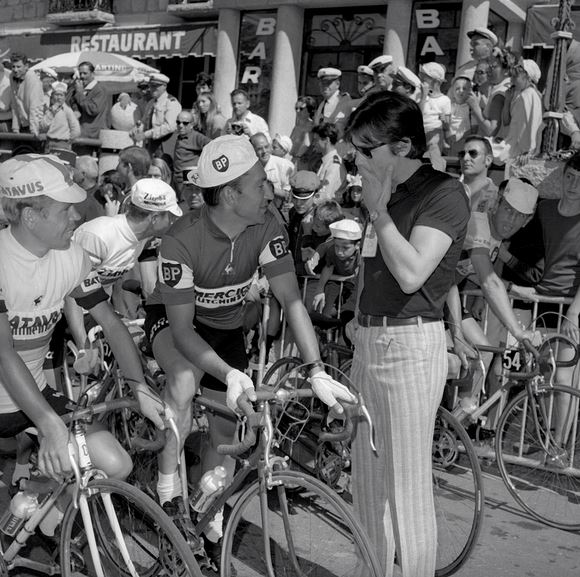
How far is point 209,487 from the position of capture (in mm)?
3719

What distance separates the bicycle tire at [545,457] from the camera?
540 centimetres

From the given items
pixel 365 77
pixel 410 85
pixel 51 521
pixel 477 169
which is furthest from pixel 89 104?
pixel 51 521

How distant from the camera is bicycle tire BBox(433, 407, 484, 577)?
4.48 meters

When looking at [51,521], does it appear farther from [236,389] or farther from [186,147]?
[186,147]

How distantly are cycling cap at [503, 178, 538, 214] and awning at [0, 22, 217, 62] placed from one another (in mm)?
15584

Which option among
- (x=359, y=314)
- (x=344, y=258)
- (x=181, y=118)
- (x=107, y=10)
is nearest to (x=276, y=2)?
(x=107, y=10)

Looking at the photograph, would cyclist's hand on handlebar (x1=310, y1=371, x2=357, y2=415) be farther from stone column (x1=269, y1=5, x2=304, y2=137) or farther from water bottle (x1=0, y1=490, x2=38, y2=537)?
stone column (x1=269, y1=5, x2=304, y2=137)

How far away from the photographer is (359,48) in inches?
734

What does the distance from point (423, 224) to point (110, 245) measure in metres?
3.19

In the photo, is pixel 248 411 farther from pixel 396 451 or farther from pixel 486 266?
pixel 486 266

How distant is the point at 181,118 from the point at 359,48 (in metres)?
8.12

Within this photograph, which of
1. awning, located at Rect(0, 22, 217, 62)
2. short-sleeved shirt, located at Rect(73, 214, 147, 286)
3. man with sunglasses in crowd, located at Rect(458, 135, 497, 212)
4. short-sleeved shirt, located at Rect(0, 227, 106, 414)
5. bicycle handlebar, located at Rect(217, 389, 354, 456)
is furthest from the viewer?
awning, located at Rect(0, 22, 217, 62)

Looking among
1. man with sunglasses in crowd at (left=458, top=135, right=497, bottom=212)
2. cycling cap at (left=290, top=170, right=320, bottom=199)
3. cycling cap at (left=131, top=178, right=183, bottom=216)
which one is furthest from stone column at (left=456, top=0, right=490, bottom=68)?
cycling cap at (left=131, top=178, right=183, bottom=216)

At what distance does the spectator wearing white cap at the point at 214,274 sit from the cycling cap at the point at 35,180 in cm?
62
